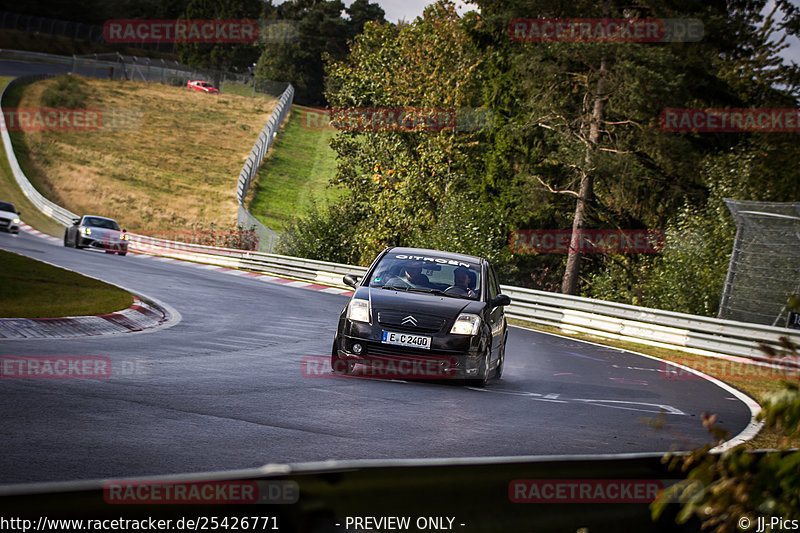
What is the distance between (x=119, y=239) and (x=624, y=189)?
761 inches

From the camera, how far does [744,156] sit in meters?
26.6

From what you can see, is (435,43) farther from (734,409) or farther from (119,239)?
(734,409)

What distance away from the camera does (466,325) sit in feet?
34.5

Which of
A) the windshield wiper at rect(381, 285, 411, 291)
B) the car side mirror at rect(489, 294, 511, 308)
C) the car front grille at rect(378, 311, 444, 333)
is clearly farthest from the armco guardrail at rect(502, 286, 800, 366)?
the car front grille at rect(378, 311, 444, 333)

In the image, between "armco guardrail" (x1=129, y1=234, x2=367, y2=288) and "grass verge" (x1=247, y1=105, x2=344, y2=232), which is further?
"grass verge" (x1=247, y1=105, x2=344, y2=232)

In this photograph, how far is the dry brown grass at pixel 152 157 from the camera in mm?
57281

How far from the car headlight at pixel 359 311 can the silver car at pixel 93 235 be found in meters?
25.5

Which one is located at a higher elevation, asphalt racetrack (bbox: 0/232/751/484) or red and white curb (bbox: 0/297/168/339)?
asphalt racetrack (bbox: 0/232/751/484)

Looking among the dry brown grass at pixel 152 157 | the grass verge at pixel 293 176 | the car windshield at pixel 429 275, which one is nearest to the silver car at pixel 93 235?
the grass verge at pixel 293 176

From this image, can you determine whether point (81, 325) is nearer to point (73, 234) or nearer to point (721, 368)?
point (721, 368)

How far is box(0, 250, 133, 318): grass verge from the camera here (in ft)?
42.4

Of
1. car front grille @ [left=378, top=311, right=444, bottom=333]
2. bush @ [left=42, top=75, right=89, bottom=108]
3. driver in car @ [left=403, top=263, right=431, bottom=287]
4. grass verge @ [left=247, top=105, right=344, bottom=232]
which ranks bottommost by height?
car front grille @ [left=378, top=311, right=444, bottom=333]

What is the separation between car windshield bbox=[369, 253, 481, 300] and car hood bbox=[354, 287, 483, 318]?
278 mm

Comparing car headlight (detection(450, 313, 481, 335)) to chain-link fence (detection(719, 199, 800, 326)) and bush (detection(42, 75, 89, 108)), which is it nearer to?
chain-link fence (detection(719, 199, 800, 326))
